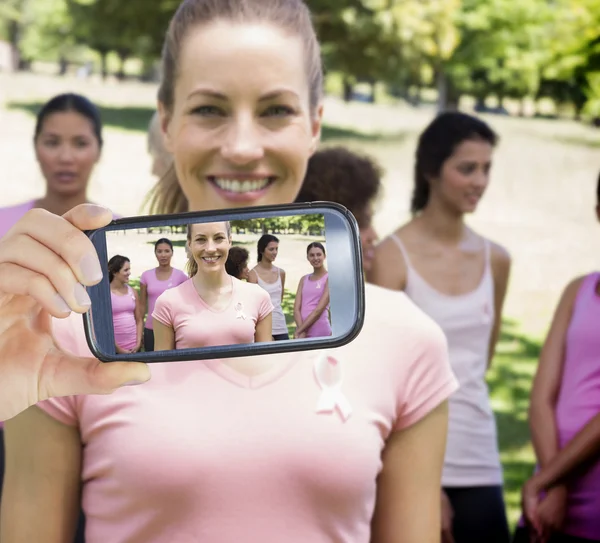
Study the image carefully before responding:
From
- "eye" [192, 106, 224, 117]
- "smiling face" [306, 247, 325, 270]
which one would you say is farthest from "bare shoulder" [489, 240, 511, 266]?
"smiling face" [306, 247, 325, 270]

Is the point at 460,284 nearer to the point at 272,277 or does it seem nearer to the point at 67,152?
the point at 67,152

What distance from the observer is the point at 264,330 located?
3.47 feet

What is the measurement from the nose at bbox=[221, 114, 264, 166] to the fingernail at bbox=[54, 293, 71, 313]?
23.4 inches

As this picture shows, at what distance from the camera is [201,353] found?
3.34ft

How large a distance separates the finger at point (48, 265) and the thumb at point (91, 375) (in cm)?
10

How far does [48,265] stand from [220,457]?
54 cm

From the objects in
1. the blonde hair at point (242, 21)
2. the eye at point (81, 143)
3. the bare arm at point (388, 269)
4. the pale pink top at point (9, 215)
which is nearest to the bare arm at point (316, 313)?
the blonde hair at point (242, 21)

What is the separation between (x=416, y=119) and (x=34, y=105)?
11.2m

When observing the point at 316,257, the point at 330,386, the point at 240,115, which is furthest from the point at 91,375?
the point at 240,115

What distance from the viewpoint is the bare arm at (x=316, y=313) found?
1066 millimetres

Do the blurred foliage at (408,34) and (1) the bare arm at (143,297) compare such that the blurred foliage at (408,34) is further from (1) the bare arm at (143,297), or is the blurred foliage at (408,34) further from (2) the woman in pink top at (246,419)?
(1) the bare arm at (143,297)

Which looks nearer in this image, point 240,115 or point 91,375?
point 91,375

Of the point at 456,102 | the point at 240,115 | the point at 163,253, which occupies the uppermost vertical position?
the point at 240,115

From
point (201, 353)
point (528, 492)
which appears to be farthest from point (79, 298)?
point (528, 492)
